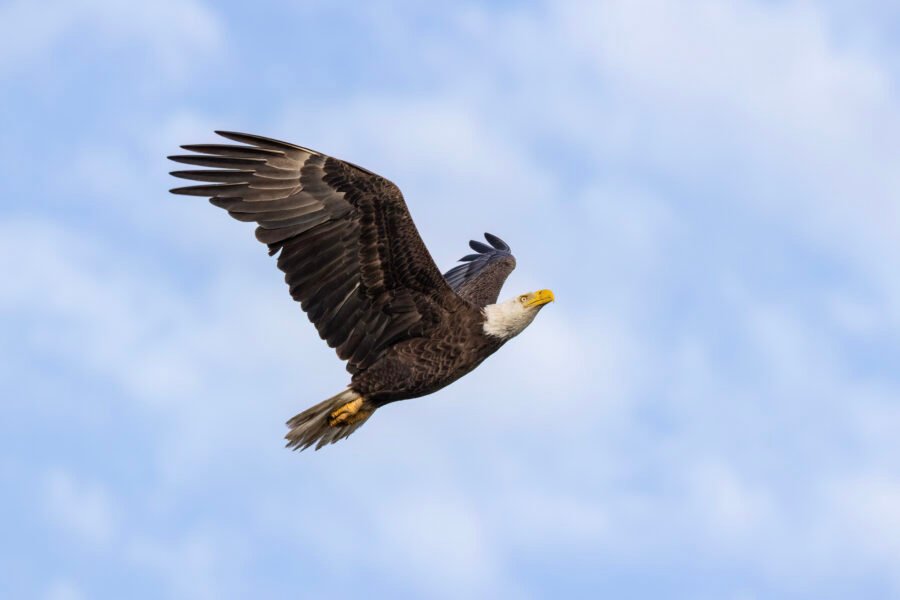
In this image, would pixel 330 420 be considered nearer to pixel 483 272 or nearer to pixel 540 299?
pixel 540 299

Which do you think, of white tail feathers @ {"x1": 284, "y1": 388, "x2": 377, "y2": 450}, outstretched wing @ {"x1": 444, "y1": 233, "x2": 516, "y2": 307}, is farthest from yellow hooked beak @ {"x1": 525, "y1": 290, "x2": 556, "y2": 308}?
outstretched wing @ {"x1": 444, "y1": 233, "x2": 516, "y2": 307}

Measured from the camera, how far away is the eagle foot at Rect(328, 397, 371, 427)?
599 inches

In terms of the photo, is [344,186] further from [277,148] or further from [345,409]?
[345,409]

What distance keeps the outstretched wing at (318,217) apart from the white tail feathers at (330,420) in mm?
841

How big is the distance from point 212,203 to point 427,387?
94.2 inches

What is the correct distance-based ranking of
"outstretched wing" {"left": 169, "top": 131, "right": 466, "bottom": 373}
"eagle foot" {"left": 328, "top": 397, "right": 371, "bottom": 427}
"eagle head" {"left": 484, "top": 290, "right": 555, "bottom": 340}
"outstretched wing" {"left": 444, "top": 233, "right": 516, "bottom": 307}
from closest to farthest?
"outstretched wing" {"left": 169, "top": 131, "right": 466, "bottom": 373}
"eagle head" {"left": 484, "top": 290, "right": 555, "bottom": 340}
"eagle foot" {"left": 328, "top": 397, "right": 371, "bottom": 427}
"outstretched wing" {"left": 444, "top": 233, "right": 516, "bottom": 307}

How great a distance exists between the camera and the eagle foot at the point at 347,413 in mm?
15211

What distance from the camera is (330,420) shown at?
50.2 ft

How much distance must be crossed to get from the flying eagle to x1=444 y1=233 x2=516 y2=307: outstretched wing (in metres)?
2.50

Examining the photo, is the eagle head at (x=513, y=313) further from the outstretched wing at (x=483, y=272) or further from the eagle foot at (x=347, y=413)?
the outstretched wing at (x=483, y=272)

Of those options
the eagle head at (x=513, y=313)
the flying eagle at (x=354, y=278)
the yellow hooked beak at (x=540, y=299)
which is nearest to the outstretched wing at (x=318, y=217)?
the flying eagle at (x=354, y=278)

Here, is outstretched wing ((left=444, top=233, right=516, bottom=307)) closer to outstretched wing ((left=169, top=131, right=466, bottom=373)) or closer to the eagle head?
the eagle head

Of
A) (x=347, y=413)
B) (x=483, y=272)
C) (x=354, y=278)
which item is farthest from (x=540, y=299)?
(x=483, y=272)

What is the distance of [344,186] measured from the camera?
1444 cm
